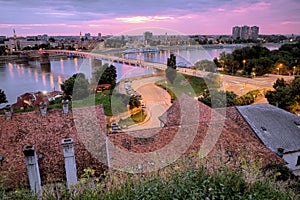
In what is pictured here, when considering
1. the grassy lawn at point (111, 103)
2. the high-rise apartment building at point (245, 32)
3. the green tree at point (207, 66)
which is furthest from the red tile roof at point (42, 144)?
the high-rise apartment building at point (245, 32)

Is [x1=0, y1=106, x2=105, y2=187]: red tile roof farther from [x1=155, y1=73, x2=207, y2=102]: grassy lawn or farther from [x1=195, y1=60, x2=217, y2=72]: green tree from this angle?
[x1=195, y1=60, x2=217, y2=72]: green tree

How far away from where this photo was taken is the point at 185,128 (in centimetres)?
666

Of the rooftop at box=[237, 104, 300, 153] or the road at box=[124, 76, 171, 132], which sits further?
the road at box=[124, 76, 171, 132]

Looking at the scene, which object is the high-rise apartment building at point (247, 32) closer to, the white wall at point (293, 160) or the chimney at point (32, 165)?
the white wall at point (293, 160)

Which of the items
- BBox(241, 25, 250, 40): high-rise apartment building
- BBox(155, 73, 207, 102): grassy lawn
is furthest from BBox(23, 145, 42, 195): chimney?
BBox(241, 25, 250, 40): high-rise apartment building

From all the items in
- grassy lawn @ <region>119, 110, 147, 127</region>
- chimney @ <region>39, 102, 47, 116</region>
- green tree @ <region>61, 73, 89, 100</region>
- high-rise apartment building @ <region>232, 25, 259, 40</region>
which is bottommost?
grassy lawn @ <region>119, 110, 147, 127</region>

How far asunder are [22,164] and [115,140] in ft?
6.80

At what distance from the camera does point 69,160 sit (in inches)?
182

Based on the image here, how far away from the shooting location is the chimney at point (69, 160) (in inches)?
178

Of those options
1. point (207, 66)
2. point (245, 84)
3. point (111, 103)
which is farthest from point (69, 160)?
point (207, 66)

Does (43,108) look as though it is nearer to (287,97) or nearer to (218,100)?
(218,100)

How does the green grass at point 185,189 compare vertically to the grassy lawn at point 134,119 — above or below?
above

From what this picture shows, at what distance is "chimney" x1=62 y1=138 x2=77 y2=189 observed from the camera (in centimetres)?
453

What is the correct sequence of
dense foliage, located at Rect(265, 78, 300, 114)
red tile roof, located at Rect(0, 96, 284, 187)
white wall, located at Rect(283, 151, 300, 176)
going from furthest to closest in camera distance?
dense foliage, located at Rect(265, 78, 300, 114) → white wall, located at Rect(283, 151, 300, 176) → red tile roof, located at Rect(0, 96, 284, 187)
